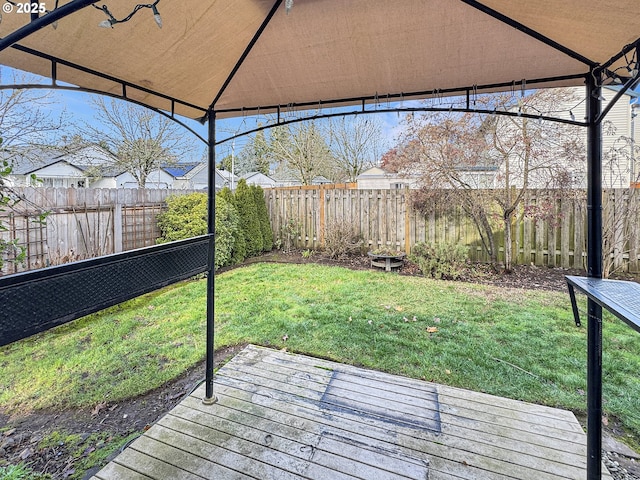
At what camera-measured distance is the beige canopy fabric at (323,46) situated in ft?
4.65

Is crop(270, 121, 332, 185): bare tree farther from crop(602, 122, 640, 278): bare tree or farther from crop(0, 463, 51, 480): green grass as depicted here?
crop(0, 463, 51, 480): green grass

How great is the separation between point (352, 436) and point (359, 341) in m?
1.36

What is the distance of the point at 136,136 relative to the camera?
11.1 metres

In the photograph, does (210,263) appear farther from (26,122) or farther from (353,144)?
(353,144)

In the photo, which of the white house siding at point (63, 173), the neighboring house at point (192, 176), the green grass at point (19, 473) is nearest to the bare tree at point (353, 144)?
the neighboring house at point (192, 176)

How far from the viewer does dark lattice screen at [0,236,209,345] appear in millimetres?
1093

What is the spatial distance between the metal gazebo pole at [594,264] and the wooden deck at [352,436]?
0.24 m

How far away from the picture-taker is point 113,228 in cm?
529

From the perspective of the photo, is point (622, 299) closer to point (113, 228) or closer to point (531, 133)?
point (531, 133)

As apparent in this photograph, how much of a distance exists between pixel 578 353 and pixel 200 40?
3.67 metres

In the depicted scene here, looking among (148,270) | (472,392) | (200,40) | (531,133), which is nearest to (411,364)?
(472,392)

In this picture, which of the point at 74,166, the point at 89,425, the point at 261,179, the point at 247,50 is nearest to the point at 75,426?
the point at 89,425

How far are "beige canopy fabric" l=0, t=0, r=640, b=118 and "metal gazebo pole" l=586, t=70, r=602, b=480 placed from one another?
256 mm

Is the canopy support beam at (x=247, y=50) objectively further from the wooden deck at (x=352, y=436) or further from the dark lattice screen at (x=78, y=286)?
the wooden deck at (x=352, y=436)
